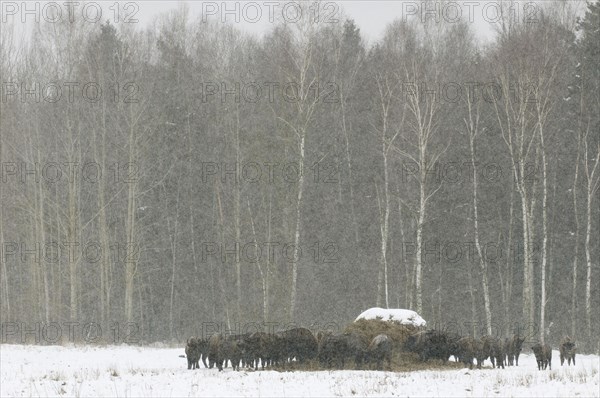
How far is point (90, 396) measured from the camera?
46.2 feet

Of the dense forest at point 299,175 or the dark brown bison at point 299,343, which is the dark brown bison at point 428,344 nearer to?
the dark brown bison at point 299,343

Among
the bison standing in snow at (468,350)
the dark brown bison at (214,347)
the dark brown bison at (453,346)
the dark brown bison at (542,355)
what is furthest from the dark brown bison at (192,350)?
the dark brown bison at (542,355)

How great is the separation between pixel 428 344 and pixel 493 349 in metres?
2.03

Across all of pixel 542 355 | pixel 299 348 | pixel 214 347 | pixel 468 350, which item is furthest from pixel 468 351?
pixel 214 347

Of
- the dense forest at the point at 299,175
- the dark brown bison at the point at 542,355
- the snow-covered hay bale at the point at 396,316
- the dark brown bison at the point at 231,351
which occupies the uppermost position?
the dense forest at the point at 299,175

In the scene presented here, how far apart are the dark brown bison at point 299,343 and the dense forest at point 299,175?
13.6m

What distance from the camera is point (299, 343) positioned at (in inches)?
772

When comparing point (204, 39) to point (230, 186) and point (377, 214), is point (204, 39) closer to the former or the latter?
point (230, 186)

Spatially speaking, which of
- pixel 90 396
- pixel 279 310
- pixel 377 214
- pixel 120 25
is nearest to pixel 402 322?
pixel 90 396

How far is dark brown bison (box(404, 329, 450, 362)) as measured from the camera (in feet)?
66.8

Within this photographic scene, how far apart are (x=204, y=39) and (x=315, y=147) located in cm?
1021

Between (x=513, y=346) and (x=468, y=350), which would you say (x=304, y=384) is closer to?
(x=468, y=350)

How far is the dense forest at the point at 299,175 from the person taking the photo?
3519cm

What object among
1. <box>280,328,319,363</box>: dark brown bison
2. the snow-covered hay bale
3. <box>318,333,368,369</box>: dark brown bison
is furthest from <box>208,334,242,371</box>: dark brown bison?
the snow-covered hay bale
